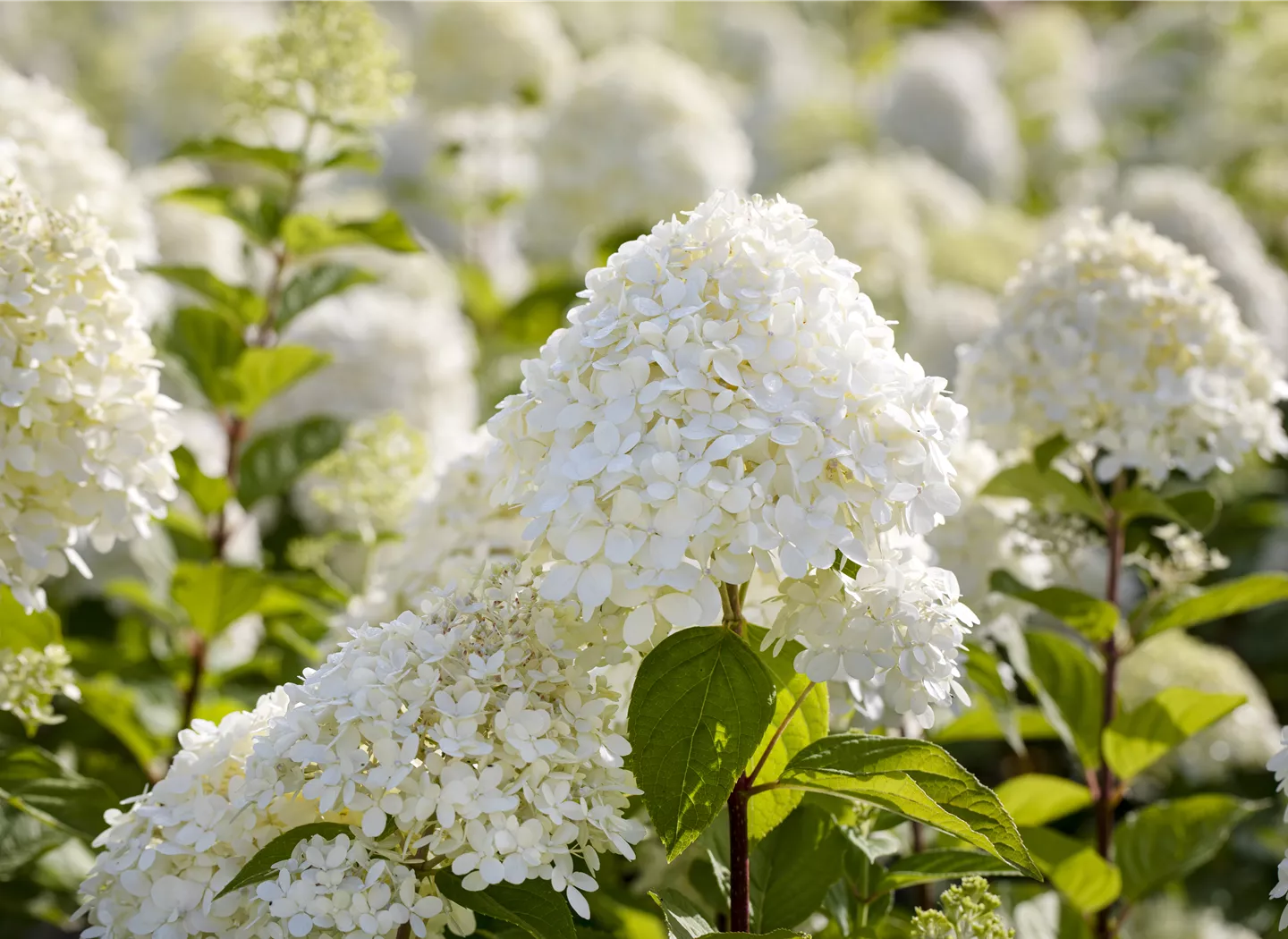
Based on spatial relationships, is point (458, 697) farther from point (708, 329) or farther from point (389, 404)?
point (389, 404)

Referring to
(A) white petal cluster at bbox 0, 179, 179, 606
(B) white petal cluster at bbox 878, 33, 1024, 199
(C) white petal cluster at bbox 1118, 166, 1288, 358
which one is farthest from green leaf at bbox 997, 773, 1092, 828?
(B) white petal cluster at bbox 878, 33, 1024, 199

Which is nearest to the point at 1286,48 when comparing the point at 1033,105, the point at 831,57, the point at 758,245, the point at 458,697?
the point at 1033,105

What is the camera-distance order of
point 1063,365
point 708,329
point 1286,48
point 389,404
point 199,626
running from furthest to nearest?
1. point 1286,48
2. point 389,404
3. point 199,626
4. point 1063,365
5. point 708,329

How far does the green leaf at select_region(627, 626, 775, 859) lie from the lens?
0.92 meters

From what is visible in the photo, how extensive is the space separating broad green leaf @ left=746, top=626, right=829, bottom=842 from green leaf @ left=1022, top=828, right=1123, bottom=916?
0.45m

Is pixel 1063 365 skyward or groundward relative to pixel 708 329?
skyward

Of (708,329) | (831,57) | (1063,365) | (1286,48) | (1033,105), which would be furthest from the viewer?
(831,57)

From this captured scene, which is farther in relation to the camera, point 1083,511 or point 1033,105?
point 1033,105

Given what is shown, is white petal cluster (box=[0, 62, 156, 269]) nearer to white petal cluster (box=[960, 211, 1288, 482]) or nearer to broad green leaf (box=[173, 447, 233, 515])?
broad green leaf (box=[173, 447, 233, 515])

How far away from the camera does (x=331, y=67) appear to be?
1709 mm

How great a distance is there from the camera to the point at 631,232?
255 cm

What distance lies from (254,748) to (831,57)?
5.52m

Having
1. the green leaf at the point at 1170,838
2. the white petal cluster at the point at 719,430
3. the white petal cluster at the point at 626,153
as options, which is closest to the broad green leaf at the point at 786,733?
the white petal cluster at the point at 719,430

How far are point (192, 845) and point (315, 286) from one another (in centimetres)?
95
